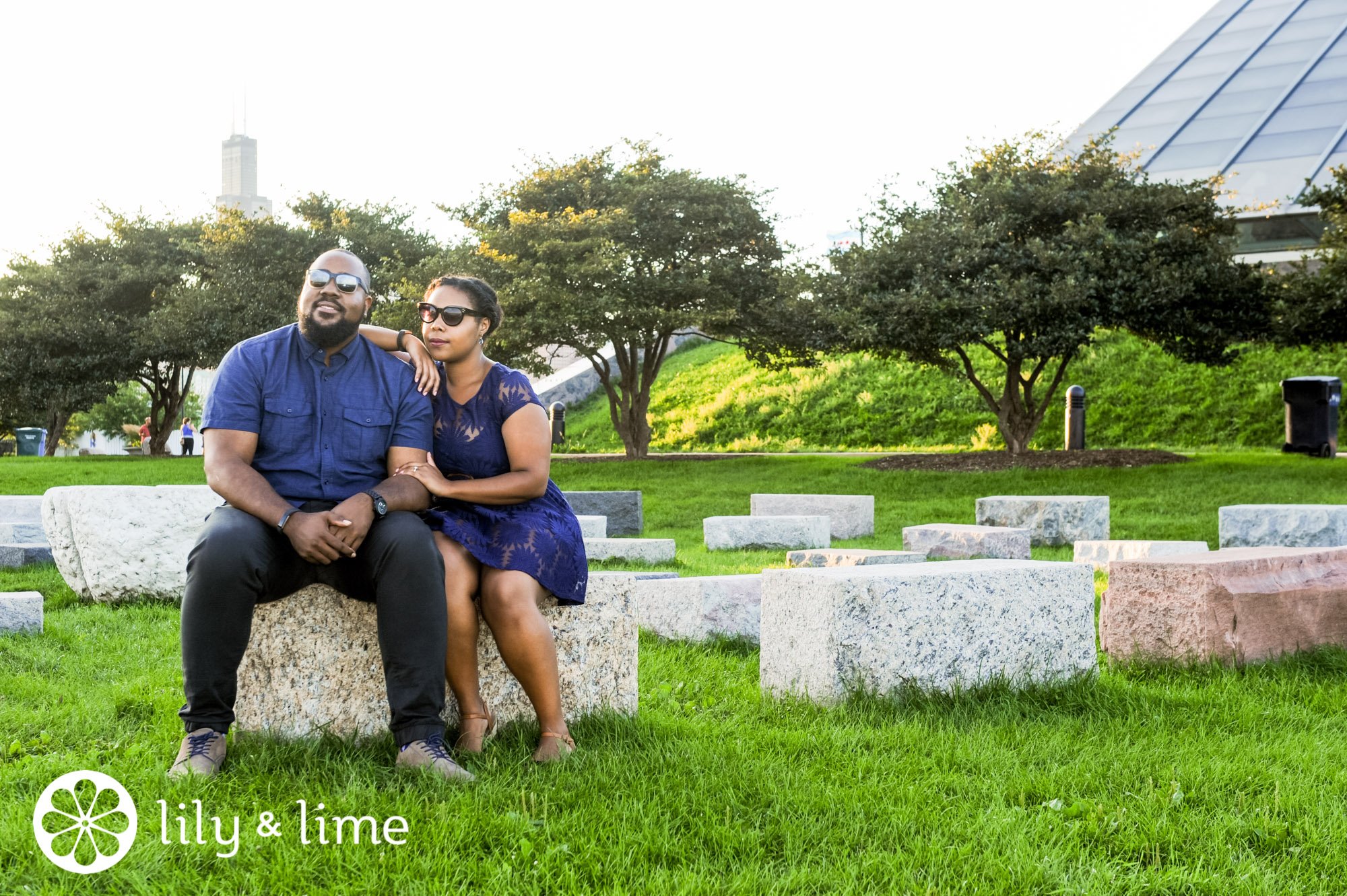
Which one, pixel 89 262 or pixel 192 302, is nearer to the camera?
pixel 192 302

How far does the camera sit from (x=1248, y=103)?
1336 inches

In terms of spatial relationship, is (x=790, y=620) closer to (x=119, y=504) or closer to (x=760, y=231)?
(x=119, y=504)

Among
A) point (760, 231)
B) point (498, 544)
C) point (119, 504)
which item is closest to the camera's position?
point (498, 544)

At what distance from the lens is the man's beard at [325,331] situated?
389 centimetres

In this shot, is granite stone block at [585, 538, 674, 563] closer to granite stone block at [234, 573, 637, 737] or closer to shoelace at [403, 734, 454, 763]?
granite stone block at [234, 573, 637, 737]

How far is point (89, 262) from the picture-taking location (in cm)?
2714

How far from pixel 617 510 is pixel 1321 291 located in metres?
10.6

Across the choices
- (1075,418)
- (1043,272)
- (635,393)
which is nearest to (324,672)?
(1043,272)

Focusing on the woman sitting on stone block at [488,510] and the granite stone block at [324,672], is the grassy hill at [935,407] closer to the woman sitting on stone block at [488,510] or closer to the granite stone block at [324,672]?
the woman sitting on stone block at [488,510]

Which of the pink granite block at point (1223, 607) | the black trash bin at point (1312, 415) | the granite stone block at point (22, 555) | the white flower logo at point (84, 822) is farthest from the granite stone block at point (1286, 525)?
the granite stone block at point (22, 555)

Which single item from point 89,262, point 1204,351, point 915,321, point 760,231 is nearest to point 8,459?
point 89,262

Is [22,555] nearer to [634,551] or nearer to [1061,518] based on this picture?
[634,551]

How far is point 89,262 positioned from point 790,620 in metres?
27.4

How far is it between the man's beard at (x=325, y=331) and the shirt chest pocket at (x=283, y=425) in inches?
9.6
